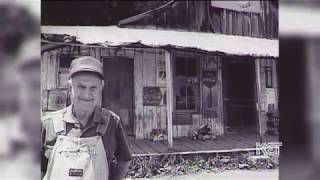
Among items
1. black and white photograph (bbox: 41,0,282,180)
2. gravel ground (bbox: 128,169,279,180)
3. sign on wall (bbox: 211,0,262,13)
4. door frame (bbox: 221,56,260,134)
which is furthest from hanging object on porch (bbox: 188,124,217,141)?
sign on wall (bbox: 211,0,262,13)

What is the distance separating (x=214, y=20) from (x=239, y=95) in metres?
0.56

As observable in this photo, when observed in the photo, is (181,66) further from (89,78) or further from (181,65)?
(89,78)

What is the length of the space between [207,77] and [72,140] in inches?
39.7

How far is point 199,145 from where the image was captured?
3.19 meters

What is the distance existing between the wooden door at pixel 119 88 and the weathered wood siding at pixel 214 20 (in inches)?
11.5

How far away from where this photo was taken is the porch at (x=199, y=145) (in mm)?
3137

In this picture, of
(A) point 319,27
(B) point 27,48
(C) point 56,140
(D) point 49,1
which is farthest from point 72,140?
(A) point 319,27

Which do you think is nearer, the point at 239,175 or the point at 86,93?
the point at 86,93

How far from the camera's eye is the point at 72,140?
3.08m

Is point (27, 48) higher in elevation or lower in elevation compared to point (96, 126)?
higher

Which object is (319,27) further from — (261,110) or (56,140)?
(56,140)

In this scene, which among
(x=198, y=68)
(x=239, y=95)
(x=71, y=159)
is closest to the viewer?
(x=71, y=159)

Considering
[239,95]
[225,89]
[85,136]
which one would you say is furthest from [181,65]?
[85,136]

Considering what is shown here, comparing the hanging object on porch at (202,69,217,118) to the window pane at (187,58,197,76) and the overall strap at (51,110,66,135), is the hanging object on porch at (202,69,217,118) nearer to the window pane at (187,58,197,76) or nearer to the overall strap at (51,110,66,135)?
the window pane at (187,58,197,76)
